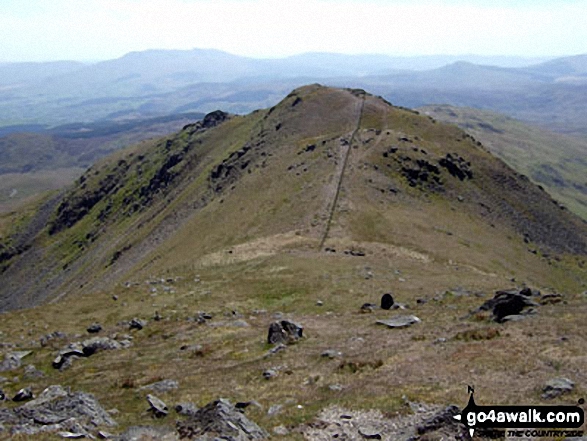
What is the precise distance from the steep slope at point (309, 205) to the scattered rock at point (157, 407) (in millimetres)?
38649

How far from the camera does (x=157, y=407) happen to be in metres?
22.1

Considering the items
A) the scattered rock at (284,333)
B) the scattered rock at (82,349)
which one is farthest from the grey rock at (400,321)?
the scattered rock at (82,349)

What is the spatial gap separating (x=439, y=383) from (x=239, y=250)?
45454mm

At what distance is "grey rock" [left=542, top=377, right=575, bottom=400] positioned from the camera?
64.1 ft

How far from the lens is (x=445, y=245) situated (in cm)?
7100

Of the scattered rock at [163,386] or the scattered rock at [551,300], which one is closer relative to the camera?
the scattered rock at [163,386]

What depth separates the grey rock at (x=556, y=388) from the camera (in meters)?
19.5

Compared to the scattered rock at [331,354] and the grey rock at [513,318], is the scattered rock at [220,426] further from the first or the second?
the grey rock at [513,318]

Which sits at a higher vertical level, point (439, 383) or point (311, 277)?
point (439, 383)

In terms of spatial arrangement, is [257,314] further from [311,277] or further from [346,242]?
[346,242]

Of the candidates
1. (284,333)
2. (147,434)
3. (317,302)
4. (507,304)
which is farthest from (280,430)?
(317,302)

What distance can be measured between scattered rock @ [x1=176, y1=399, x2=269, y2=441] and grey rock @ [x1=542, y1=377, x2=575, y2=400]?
11.2 metres

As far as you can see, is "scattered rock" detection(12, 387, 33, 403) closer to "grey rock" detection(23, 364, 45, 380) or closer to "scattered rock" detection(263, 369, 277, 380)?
"grey rock" detection(23, 364, 45, 380)

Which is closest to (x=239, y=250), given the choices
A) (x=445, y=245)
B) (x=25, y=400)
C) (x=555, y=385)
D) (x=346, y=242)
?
(x=346, y=242)
